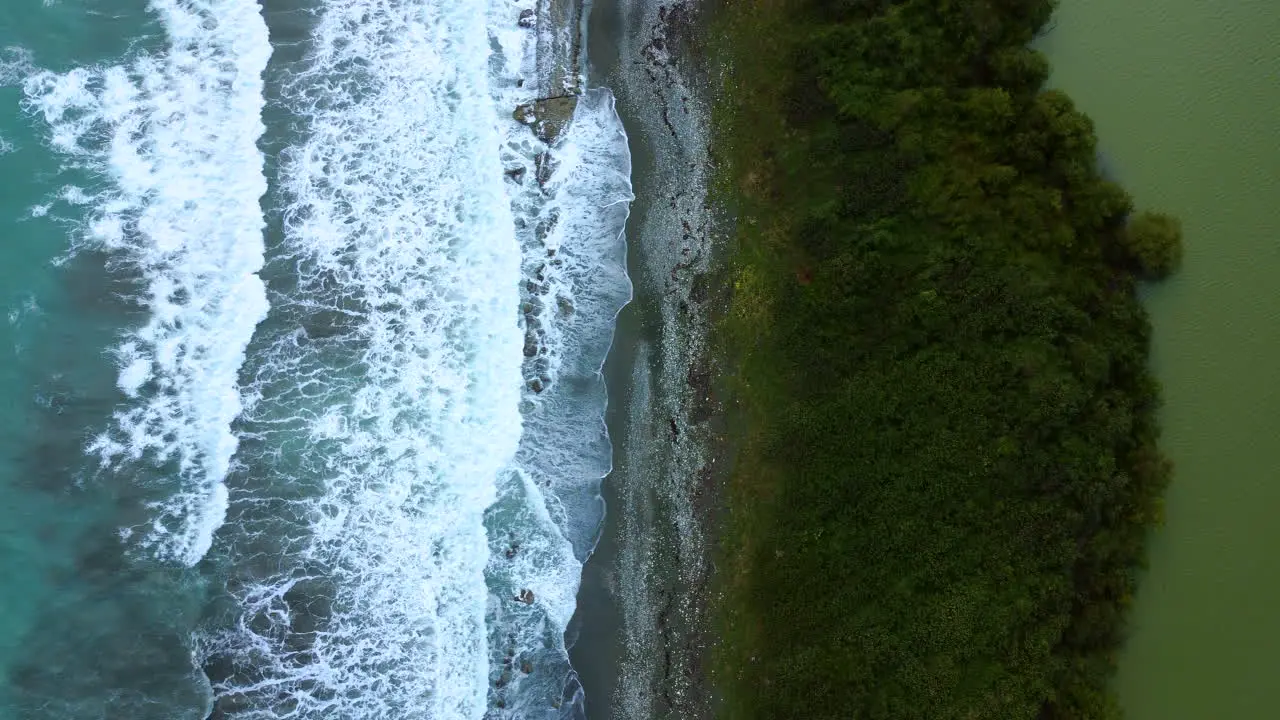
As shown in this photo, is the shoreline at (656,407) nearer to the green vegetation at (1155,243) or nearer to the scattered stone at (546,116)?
the scattered stone at (546,116)

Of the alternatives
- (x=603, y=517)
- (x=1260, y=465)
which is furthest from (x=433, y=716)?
(x=1260, y=465)

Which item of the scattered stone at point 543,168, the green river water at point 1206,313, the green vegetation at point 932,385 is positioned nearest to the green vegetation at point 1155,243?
the green vegetation at point 932,385

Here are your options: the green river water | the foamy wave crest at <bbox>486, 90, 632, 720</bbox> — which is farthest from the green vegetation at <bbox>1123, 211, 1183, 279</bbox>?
the foamy wave crest at <bbox>486, 90, 632, 720</bbox>

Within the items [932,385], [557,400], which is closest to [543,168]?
[557,400]

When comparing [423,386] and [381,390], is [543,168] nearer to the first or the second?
[423,386]

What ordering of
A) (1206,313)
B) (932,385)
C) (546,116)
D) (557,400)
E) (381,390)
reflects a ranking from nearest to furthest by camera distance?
(932,385), (1206,313), (381,390), (557,400), (546,116)

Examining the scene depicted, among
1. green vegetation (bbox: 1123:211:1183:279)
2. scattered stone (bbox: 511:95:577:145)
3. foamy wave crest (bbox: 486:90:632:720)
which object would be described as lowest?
foamy wave crest (bbox: 486:90:632:720)

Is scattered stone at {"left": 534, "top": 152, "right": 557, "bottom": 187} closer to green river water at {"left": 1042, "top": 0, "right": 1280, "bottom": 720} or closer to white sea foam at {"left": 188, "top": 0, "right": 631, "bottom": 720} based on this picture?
white sea foam at {"left": 188, "top": 0, "right": 631, "bottom": 720}

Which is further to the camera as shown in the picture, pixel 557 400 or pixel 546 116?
pixel 546 116
